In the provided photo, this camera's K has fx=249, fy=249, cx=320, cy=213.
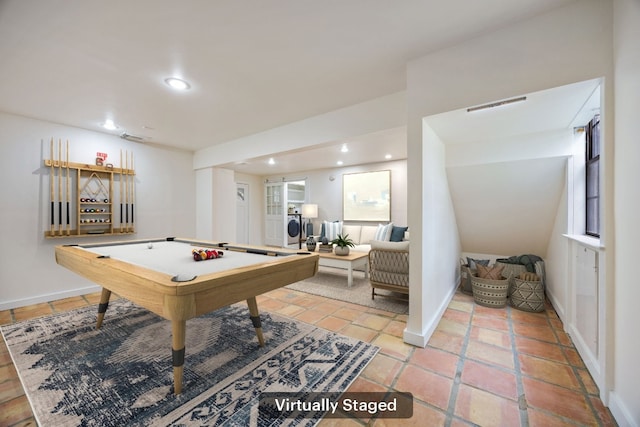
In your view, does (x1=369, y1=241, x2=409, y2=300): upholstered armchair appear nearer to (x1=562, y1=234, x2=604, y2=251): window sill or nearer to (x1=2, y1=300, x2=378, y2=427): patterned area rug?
(x1=2, y1=300, x2=378, y2=427): patterned area rug

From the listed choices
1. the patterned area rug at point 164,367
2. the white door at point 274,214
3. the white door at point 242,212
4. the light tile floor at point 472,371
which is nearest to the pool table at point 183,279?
the patterned area rug at point 164,367

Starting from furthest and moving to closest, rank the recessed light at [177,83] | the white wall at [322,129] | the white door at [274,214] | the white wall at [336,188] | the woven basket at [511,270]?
1. the white door at [274,214]
2. the white wall at [336,188]
3. the woven basket at [511,270]
4. the white wall at [322,129]
5. the recessed light at [177,83]

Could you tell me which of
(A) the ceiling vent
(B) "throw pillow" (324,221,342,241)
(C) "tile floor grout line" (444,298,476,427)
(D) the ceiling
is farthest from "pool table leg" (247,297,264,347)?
(B) "throw pillow" (324,221,342,241)

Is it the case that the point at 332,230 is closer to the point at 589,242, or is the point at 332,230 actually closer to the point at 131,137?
the point at 131,137

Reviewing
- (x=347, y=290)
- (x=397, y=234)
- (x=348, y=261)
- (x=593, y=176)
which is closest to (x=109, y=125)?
(x=348, y=261)

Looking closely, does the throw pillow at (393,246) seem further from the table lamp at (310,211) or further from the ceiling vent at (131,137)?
the ceiling vent at (131,137)

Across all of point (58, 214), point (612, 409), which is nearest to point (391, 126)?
point (612, 409)

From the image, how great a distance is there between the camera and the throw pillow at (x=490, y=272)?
124 inches

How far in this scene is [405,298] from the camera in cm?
329

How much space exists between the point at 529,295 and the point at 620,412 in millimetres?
1769

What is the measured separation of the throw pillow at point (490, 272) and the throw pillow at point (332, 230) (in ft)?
9.76

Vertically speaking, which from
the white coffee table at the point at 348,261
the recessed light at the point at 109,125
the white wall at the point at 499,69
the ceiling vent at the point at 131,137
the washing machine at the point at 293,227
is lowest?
the white coffee table at the point at 348,261

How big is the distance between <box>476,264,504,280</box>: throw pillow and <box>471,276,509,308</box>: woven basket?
151 millimetres

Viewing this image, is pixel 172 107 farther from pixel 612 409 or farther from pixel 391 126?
pixel 612 409
